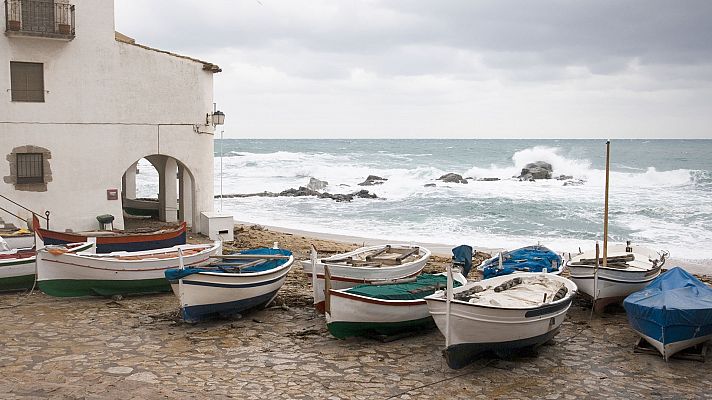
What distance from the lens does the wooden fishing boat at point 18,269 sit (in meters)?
13.5

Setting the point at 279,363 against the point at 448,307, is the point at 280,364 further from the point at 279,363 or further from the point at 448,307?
the point at 448,307

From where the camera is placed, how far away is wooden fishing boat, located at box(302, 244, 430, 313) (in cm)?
1229

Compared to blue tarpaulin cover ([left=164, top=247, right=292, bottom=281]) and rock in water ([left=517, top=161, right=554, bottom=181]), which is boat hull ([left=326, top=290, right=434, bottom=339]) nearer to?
blue tarpaulin cover ([left=164, top=247, right=292, bottom=281])

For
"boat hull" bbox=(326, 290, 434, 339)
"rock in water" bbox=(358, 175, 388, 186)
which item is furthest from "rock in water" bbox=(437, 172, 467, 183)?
"boat hull" bbox=(326, 290, 434, 339)

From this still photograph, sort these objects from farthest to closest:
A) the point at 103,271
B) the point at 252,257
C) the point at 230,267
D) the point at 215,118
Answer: the point at 215,118 < the point at 252,257 < the point at 103,271 < the point at 230,267

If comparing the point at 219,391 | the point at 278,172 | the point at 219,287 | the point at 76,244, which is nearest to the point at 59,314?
the point at 76,244

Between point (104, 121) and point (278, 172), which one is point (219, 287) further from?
point (278, 172)

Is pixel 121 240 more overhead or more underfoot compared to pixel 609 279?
more overhead

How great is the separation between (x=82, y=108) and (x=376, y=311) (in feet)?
33.4

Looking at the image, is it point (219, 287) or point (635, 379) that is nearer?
point (635, 379)

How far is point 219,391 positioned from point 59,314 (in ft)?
15.9

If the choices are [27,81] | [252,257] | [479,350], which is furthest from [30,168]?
[479,350]

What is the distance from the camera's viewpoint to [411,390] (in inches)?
368

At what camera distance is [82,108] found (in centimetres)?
1738
